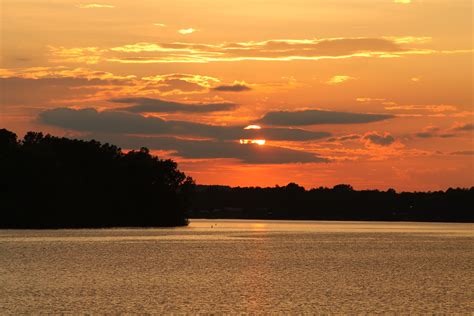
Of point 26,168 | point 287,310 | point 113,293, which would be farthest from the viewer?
point 26,168

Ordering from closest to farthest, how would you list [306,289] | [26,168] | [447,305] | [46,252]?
[447,305] → [306,289] → [46,252] → [26,168]

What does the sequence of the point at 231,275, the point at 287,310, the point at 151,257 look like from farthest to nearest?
the point at 151,257, the point at 231,275, the point at 287,310

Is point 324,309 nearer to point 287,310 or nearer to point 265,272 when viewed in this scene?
point 287,310

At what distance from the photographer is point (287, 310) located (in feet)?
190

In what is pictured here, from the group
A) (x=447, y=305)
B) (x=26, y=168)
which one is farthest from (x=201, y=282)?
(x=26, y=168)

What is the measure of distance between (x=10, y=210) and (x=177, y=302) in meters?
144

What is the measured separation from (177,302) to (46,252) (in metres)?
71.1

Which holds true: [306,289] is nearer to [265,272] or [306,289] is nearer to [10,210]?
[265,272]

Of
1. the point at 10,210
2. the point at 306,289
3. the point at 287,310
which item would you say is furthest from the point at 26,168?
the point at 287,310

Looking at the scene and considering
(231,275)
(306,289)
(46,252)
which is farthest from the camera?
(46,252)

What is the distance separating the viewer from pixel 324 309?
2307 inches

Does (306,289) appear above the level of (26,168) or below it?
below

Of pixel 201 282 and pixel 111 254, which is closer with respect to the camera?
pixel 201 282

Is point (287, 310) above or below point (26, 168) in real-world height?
below
